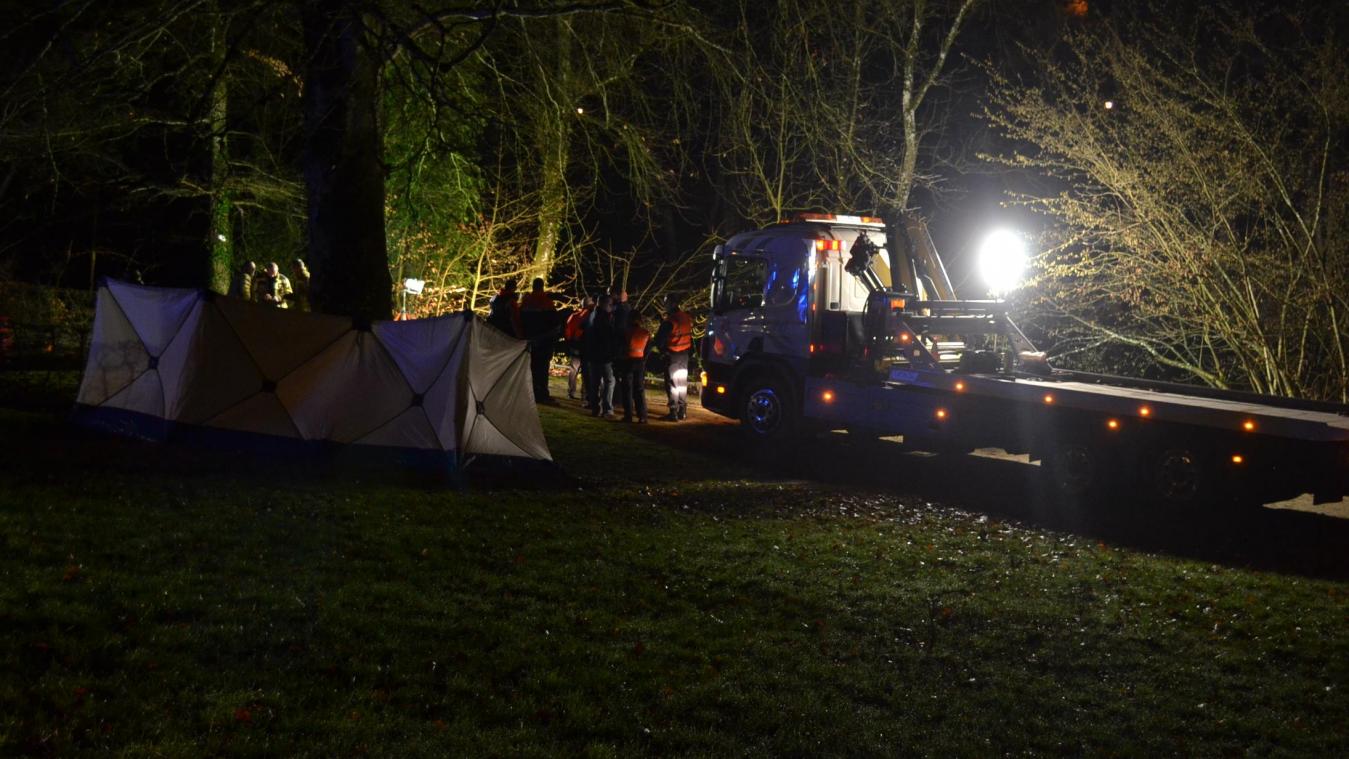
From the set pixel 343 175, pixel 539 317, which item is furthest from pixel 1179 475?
pixel 539 317

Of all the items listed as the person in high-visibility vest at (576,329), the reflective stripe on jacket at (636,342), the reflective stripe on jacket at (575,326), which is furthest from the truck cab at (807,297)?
the reflective stripe on jacket at (575,326)

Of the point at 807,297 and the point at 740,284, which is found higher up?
the point at 740,284

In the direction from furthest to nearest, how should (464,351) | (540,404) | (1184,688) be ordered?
(540,404) → (464,351) → (1184,688)

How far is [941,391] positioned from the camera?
534 inches

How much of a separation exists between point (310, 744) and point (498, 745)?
78 cm

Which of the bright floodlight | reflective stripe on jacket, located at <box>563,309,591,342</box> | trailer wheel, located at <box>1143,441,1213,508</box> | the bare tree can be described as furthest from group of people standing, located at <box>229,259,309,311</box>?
trailer wheel, located at <box>1143,441,1213,508</box>

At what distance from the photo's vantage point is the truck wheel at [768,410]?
15.9 m

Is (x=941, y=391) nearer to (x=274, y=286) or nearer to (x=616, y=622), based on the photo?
(x=616, y=622)

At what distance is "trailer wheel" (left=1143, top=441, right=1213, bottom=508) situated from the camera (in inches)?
445

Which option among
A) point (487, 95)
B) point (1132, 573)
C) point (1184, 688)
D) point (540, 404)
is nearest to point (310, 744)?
point (1184, 688)

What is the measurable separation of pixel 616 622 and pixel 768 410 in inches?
365

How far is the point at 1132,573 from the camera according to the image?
8969mm

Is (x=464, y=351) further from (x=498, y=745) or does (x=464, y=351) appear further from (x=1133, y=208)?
(x=1133, y=208)

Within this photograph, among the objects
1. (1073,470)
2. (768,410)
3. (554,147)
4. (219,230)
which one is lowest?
(1073,470)
